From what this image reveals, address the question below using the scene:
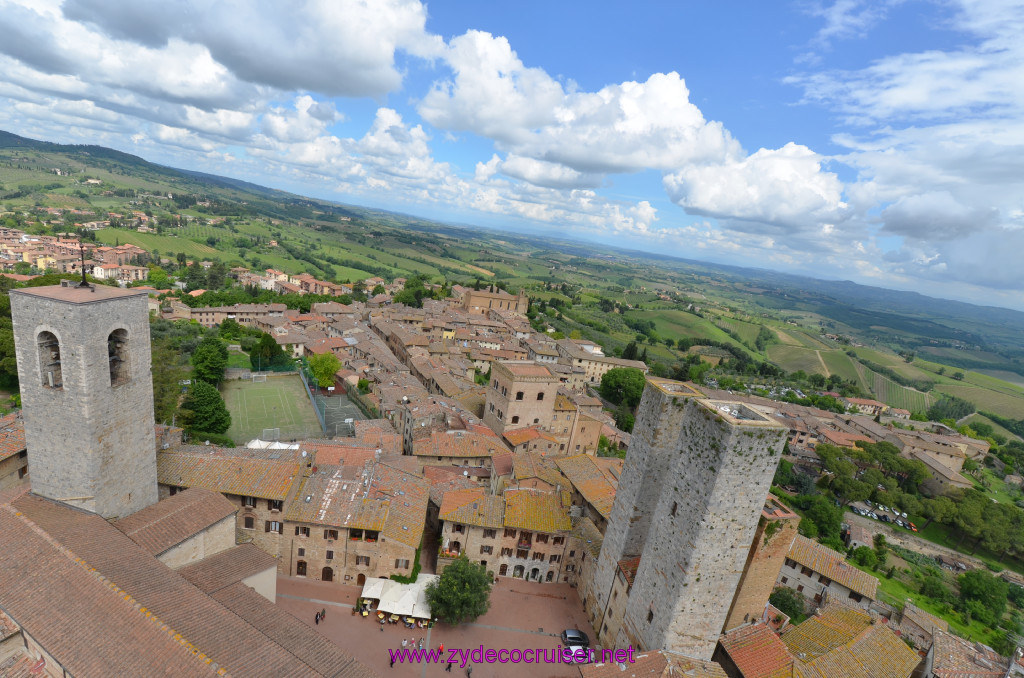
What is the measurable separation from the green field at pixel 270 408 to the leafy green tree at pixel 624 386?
164ft

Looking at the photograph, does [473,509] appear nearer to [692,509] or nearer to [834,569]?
[692,509]

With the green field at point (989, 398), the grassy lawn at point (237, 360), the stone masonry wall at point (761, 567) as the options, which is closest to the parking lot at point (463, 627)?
the stone masonry wall at point (761, 567)

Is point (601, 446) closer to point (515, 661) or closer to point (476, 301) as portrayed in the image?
point (515, 661)

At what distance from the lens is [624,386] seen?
8156cm

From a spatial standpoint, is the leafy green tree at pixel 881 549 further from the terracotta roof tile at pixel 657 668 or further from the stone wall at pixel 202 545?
the stone wall at pixel 202 545

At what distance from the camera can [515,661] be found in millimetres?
24266

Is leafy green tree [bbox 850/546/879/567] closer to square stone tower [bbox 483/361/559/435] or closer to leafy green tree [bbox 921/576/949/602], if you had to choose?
leafy green tree [bbox 921/576/949/602]

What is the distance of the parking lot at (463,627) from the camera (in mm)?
23297

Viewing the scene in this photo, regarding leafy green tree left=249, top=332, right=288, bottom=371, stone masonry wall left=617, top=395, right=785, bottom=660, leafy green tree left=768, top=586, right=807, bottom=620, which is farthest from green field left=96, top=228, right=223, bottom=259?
leafy green tree left=768, top=586, right=807, bottom=620

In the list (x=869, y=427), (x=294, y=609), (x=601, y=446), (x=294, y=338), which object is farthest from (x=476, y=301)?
(x=294, y=609)

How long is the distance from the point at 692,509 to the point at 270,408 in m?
48.5

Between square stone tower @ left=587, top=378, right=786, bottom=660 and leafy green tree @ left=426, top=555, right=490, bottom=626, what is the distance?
7.40 m

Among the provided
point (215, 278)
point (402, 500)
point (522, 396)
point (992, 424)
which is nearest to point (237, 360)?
point (522, 396)

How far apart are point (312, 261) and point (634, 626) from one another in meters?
183
